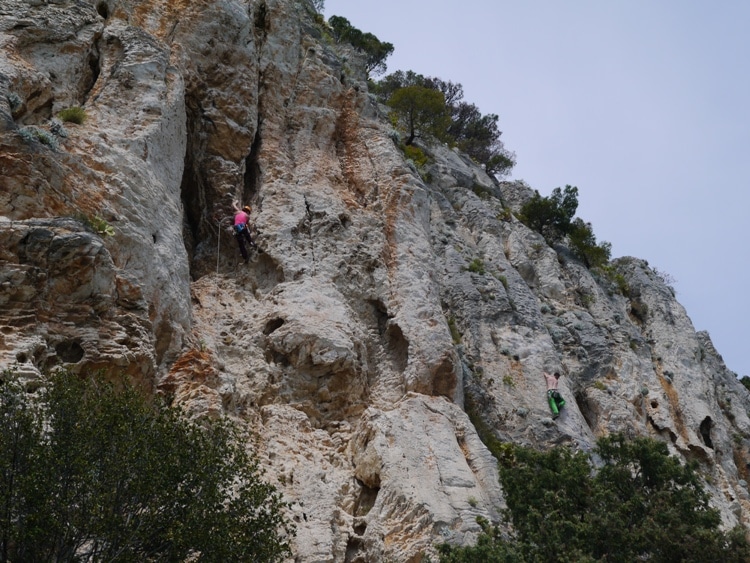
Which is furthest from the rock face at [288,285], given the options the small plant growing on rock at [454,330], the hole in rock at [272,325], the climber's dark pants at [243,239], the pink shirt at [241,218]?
the pink shirt at [241,218]

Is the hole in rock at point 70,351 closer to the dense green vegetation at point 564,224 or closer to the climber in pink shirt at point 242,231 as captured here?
the climber in pink shirt at point 242,231

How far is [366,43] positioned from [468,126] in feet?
24.0

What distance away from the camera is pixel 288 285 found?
1884 cm

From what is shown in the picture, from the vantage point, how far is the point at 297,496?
1511 cm

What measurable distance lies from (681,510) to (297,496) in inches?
273

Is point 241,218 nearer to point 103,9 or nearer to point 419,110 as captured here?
point 103,9

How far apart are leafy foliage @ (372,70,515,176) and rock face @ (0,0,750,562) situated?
1623 centimetres

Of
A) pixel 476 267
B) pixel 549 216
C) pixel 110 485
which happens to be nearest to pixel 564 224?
pixel 549 216

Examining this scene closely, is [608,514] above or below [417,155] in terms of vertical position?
below

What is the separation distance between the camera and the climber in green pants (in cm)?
2219

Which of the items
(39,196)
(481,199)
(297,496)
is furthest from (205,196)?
(481,199)

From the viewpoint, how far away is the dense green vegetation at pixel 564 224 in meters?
34.4

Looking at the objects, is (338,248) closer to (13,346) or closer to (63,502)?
(13,346)

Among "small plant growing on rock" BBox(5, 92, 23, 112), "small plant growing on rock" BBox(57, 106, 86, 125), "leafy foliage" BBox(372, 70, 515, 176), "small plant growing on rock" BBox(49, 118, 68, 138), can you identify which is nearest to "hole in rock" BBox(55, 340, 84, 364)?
"small plant growing on rock" BBox(49, 118, 68, 138)
